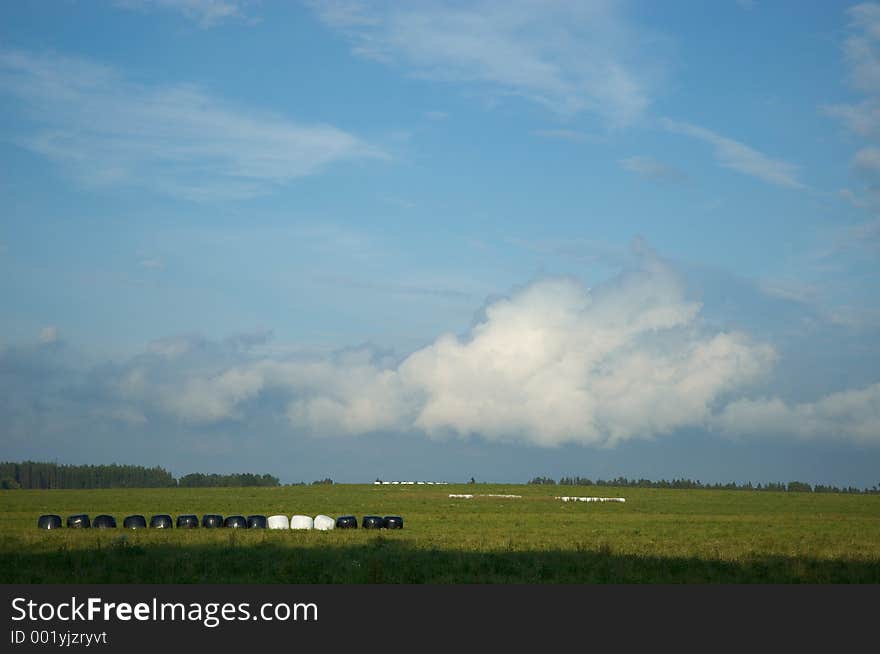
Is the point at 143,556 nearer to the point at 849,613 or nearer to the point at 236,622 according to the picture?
the point at 236,622

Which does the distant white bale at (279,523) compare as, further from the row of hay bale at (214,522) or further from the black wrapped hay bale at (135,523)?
the black wrapped hay bale at (135,523)

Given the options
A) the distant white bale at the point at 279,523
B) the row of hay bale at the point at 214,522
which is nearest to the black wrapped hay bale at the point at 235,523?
the row of hay bale at the point at 214,522

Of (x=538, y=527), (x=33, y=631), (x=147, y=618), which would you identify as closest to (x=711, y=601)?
(x=147, y=618)

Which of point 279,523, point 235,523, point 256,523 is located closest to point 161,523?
point 235,523

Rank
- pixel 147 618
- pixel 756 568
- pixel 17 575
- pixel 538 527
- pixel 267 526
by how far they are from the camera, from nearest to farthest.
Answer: pixel 147 618 → pixel 17 575 → pixel 756 568 → pixel 267 526 → pixel 538 527

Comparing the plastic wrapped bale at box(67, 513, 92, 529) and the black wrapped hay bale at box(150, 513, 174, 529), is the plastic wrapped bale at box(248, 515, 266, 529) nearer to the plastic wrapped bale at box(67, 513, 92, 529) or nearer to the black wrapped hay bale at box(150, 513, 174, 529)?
the black wrapped hay bale at box(150, 513, 174, 529)

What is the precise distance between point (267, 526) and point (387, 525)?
7.13 m

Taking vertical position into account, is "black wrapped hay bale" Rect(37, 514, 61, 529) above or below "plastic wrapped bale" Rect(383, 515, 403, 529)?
above

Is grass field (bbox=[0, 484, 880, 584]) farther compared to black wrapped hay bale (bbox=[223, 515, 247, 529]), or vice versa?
black wrapped hay bale (bbox=[223, 515, 247, 529])

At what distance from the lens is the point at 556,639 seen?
2262 cm

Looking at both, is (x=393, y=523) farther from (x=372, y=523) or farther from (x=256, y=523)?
(x=256, y=523)

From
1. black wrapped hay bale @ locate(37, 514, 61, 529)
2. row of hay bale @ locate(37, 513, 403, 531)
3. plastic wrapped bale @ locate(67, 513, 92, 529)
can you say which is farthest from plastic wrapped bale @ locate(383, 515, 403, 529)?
black wrapped hay bale @ locate(37, 514, 61, 529)

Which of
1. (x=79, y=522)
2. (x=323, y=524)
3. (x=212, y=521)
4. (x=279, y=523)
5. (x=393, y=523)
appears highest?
(x=79, y=522)

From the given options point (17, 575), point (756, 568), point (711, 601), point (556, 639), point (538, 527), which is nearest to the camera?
point (556, 639)
